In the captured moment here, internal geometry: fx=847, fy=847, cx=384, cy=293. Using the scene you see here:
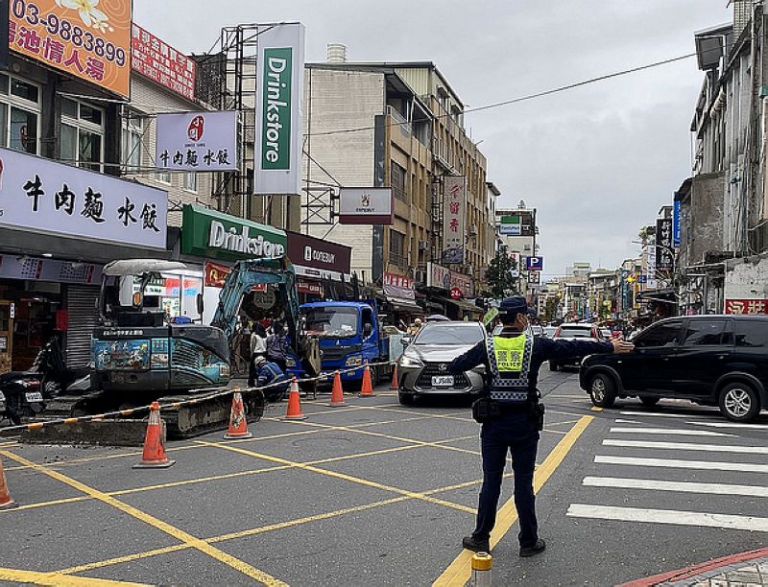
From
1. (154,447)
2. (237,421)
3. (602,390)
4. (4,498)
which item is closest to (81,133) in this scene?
(237,421)

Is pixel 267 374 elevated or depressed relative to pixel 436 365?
depressed

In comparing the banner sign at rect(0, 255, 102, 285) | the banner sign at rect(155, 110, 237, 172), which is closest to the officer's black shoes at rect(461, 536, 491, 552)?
the banner sign at rect(0, 255, 102, 285)

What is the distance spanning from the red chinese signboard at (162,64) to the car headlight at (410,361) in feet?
34.4

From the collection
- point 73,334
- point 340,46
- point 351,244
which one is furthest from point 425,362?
point 340,46

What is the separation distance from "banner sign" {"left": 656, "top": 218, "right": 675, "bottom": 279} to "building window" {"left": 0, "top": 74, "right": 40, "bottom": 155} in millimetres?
51624

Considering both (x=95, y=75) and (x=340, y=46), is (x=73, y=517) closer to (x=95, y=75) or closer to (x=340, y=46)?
(x=95, y=75)

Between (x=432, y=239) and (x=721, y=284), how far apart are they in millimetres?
24133

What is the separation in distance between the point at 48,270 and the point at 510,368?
13.6 m

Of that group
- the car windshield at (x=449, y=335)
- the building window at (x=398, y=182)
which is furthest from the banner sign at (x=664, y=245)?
the car windshield at (x=449, y=335)

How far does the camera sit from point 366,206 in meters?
32.2

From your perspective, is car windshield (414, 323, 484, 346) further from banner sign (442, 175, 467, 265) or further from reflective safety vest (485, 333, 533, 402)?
banner sign (442, 175, 467, 265)

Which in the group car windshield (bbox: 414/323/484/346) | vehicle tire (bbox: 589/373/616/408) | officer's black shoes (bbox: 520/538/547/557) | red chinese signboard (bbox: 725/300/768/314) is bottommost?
officer's black shoes (bbox: 520/538/547/557)

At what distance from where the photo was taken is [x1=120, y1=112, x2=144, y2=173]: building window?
840 inches

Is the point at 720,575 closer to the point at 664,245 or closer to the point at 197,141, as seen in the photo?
the point at 197,141
